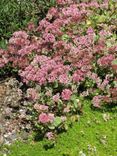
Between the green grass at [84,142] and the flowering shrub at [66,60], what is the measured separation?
33 centimetres

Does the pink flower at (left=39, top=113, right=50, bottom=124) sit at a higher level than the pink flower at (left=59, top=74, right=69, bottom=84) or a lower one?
lower

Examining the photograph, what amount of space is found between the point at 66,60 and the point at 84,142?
295cm

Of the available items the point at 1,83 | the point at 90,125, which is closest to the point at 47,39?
the point at 1,83

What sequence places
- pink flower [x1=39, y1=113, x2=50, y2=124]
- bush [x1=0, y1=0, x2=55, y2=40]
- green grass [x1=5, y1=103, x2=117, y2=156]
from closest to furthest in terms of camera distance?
green grass [x1=5, y1=103, x2=117, y2=156] → pink flower [x1=39, y1=113, x2=50, y2=124] → bush [x1=0, y1=0, x2=55, y2=40]

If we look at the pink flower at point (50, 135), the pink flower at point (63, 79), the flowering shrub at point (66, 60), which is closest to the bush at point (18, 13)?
the flowering shrub at point (66, 60)

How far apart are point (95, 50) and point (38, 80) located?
187cm

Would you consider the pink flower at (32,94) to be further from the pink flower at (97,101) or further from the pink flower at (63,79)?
the pink flower at (97,101)

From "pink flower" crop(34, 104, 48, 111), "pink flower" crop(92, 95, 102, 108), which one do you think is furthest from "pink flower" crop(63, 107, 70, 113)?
"pink flower" crop(92, 95, 102, 108)

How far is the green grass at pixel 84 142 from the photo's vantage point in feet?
39.6

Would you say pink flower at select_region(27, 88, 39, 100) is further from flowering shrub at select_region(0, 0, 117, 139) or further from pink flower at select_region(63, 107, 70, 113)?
pink flower at select_region(63, 107, 70, 113)

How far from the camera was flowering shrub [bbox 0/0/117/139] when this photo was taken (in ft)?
43.1

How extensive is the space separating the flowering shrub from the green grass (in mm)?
326

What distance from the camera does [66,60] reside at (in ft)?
47.2

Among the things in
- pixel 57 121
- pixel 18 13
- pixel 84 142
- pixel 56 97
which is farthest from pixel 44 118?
pixel 18 13
